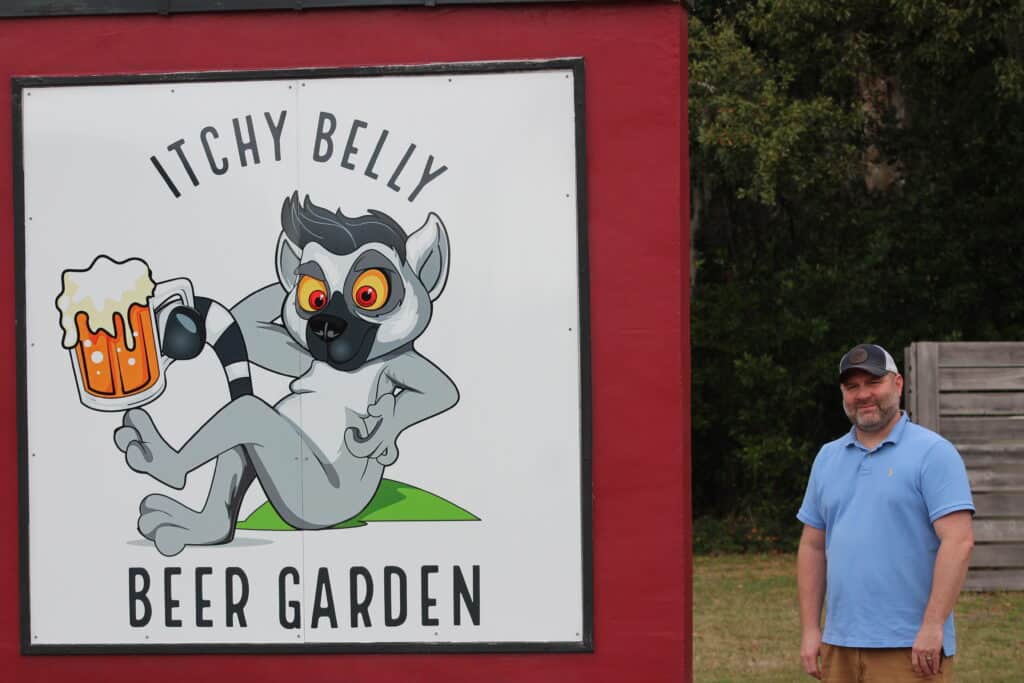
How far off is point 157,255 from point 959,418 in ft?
27.7

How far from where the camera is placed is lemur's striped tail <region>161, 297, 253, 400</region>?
5.39 metres

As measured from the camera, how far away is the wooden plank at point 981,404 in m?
12.4

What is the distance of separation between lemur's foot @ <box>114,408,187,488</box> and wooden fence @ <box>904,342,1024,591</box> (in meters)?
8.20

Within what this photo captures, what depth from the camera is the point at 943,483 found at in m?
4.98

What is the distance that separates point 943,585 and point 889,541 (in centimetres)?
23

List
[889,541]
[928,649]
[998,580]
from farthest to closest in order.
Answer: [998,580]
[889,541]
[928,649]

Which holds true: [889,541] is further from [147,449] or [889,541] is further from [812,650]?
[147,449]

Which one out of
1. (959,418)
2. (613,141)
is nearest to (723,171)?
(959,418)

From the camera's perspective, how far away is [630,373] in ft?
17.3

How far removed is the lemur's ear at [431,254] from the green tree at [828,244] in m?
10.1

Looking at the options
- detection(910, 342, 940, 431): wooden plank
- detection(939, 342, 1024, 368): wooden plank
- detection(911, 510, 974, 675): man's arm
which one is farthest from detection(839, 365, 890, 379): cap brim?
detection(939, 342, 1024, 368): wooden plank

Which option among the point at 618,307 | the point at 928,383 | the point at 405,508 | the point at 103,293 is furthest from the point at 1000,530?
the point at 103,293

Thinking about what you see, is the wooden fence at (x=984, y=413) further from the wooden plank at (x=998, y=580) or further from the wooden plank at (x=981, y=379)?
the wooden plank at (x=998, y=580)

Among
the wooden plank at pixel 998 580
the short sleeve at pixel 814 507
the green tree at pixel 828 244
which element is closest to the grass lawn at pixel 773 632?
the wooden plank at pixel 998 580
